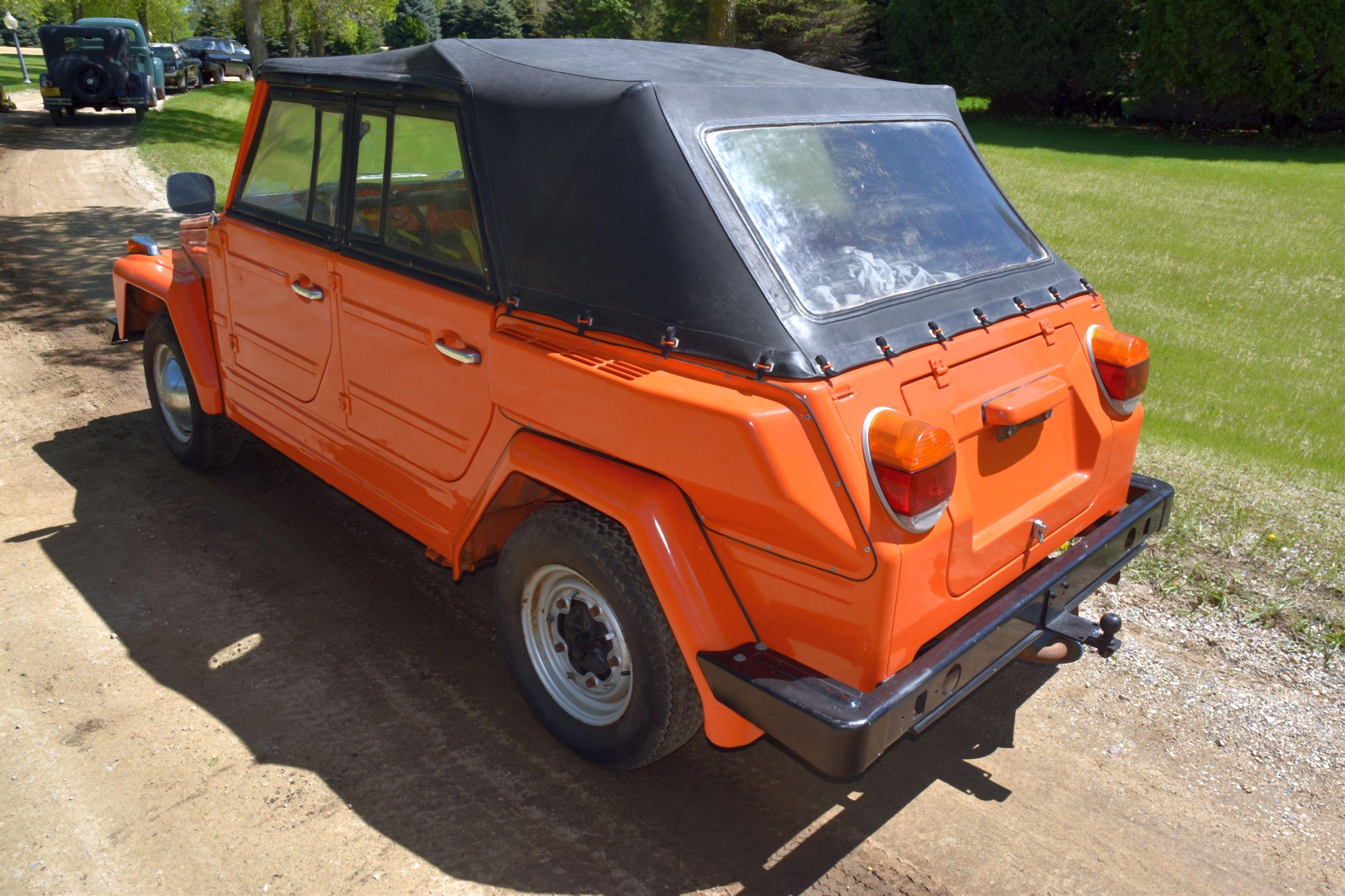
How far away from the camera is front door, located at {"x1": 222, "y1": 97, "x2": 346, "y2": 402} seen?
3965mm

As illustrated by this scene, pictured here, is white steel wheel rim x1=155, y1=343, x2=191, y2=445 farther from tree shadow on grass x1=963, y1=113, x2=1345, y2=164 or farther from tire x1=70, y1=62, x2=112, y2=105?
tree shadow on grass x1=963, y1=113, x2=1345, y2=164

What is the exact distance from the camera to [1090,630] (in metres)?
3.15

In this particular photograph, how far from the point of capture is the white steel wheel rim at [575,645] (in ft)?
10.5

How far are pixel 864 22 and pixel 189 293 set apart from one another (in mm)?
36247

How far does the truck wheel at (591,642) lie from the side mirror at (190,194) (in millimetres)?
2322

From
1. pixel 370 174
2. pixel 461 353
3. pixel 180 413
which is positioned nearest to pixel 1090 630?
pixel 461 353

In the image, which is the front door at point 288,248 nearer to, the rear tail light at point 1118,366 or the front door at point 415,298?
the front door at point 415,298

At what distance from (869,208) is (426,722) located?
7.54ft

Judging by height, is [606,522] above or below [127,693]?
above

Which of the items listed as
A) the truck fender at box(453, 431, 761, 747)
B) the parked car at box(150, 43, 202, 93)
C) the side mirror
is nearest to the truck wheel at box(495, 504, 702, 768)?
the truck fender at box(453, 431, 761, 747)

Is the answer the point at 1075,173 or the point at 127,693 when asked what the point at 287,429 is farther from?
the point at 1075,173

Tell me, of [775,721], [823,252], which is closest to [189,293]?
[823,252]

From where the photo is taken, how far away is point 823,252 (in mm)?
3012

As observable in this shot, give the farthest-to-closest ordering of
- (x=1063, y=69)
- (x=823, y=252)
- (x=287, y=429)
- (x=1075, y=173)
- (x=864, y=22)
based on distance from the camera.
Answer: (x=864, y=22) → (x=1063, y=69) → (x=1075, y=173) → (x=287, y=429) → (x=823, y=252)
